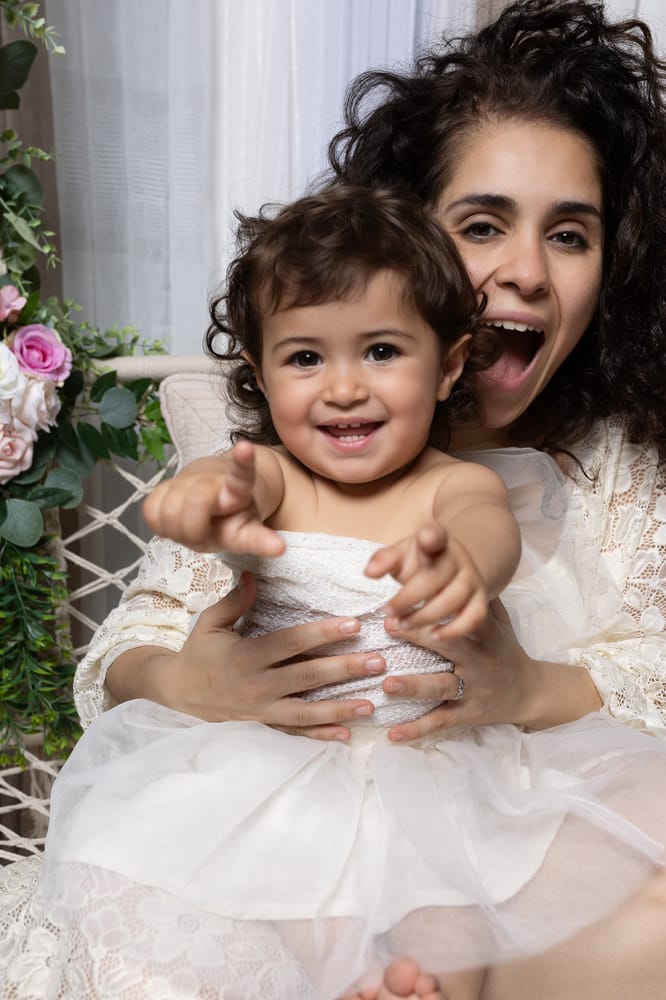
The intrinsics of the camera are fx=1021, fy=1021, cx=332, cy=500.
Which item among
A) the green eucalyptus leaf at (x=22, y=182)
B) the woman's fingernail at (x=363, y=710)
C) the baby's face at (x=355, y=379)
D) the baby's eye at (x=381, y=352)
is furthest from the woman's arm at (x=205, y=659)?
the green eucalyptus leaf at (x=22, y=182)

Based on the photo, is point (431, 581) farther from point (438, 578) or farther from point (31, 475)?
point (31, 475)

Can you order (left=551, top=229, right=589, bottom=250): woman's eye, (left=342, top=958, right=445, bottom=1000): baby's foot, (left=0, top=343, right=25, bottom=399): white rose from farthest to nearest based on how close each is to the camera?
(left=0, top=343, right=25, bottom=399): white rose
(left=551, top=229, right=589, bottom=250): woman's eye
(left=342, top=958, right=445, bottom=1000): baby's foot

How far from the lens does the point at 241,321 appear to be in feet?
4.16

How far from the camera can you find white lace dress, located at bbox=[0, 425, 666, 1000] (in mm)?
968

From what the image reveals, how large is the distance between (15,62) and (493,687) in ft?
4.55

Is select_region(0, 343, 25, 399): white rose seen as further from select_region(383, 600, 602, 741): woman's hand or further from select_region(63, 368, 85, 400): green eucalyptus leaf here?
select_region(383, 600, 602, 741): woman's hand

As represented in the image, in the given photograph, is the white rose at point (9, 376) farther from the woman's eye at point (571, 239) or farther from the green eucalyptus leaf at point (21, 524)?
the woman's eye at point (571, 239)

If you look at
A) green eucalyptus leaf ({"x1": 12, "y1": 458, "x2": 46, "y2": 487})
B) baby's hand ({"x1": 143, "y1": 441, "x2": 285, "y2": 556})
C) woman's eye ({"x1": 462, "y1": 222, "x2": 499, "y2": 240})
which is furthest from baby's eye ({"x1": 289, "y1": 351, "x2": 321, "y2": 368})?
green eucalyptus leaf ({"x1": 12, "y1": 458, "x2": 46, "y2": 487})

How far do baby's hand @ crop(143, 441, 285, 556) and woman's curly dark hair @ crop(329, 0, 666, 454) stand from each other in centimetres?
76

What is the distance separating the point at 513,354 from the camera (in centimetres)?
146

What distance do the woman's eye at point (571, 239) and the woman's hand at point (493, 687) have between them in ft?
1.78

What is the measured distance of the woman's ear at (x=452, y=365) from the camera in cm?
122

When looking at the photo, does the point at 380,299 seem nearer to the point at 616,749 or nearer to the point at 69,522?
the point at 616,749

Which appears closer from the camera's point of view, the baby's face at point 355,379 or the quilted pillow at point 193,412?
the baby's face at point 355,379
